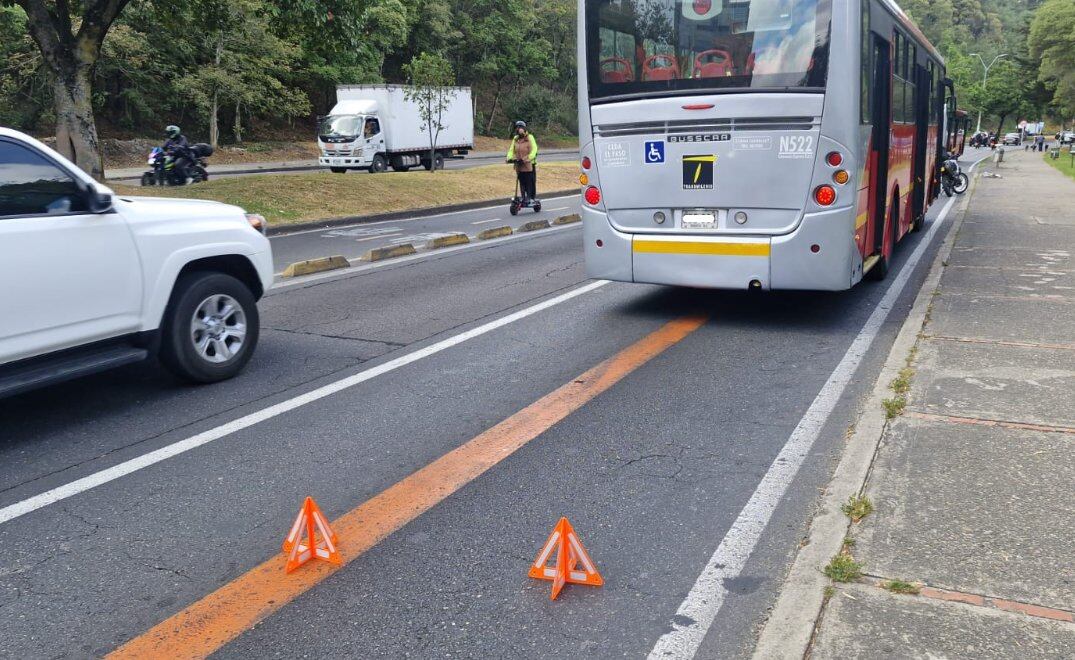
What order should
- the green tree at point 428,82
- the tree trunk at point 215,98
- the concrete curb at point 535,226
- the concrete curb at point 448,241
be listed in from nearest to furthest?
the concrete curb at point 448,241 < the concrete curb at point 535,226 < the green tree at point 428,82 < the tree trunk at point 215,98

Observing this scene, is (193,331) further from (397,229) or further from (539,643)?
(397,229)

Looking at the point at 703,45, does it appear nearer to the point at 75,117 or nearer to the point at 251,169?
the point at 75,117

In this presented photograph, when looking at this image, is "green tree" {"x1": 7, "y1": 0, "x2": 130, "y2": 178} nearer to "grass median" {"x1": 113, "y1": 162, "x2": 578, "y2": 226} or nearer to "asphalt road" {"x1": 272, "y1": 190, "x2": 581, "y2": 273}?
"grass median" {"x1": 113, "y1": 162, "x2": 578, "y2": 226}

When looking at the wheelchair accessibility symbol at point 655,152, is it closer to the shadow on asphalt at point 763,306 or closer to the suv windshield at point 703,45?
the suv windshield at point 703,45

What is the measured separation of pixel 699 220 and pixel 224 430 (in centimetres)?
464

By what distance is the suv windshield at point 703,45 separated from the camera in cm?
786

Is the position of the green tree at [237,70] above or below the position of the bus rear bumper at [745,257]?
above

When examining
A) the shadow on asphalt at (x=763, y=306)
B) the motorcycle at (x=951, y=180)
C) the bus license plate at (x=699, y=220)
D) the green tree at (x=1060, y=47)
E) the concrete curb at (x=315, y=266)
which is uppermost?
the green tree at (x=1060, y=47)

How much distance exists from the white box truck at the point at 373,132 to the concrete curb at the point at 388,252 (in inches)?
894

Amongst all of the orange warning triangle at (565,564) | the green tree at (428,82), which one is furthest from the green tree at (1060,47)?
the orange warning triangle at (565,564)

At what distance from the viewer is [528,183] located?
69.5ft

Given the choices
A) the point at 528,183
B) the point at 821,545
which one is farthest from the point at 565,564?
the point at 528,183

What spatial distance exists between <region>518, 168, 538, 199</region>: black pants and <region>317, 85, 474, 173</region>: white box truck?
16130 millimetres

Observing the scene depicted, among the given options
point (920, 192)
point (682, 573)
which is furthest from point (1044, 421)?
point (920, 192)
